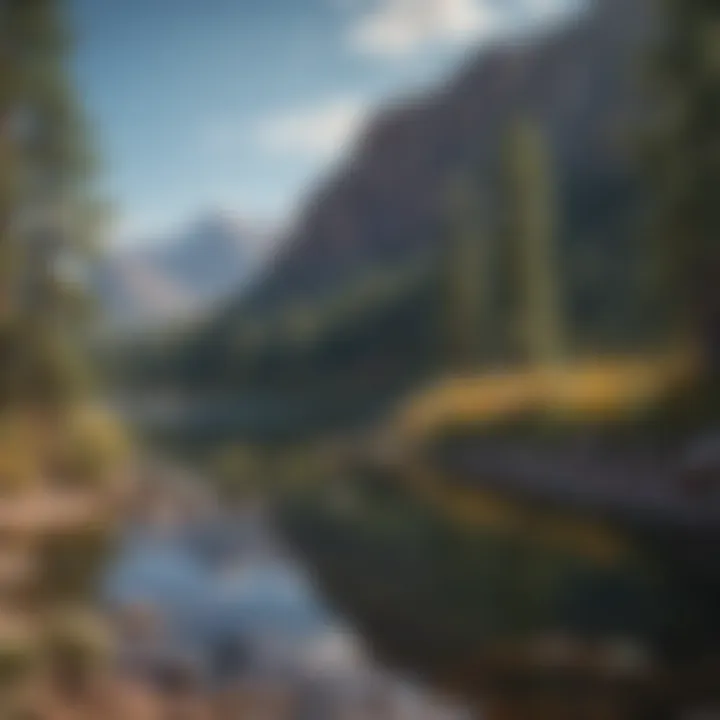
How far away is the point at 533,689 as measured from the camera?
2.75 m

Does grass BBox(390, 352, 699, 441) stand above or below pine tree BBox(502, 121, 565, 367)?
below

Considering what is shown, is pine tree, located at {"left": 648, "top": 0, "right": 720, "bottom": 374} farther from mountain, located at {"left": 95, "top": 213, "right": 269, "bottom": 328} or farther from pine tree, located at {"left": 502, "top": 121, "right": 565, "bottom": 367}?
mountain, located at {"left": 95, "top": 213, "right": 269, "bottom": 328}

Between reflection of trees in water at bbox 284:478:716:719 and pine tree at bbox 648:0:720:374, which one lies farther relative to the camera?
pine tree at bbox 648:0:720:374

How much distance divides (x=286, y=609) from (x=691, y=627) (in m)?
1.10

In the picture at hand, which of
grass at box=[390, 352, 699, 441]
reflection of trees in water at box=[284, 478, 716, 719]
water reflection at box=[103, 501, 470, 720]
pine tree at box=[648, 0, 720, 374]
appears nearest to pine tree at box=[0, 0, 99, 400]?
water reflection at box=[103, 501, 470, 720]

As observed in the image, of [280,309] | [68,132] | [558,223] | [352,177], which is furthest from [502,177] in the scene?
[68,132]

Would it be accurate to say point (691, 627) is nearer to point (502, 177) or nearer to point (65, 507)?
point (502, 177)

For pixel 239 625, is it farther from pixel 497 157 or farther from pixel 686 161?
pixel 686 161

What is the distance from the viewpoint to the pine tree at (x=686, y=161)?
9.52 ft

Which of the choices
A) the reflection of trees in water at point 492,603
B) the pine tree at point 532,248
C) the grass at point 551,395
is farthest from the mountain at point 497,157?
the reflection of trees in water at point 492,603

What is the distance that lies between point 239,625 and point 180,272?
94 cm

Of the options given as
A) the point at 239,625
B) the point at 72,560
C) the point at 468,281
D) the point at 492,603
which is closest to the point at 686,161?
the point at 468,281

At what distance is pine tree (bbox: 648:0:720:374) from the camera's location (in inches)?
114

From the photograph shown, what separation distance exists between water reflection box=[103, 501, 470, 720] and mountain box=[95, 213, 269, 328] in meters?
0.53
